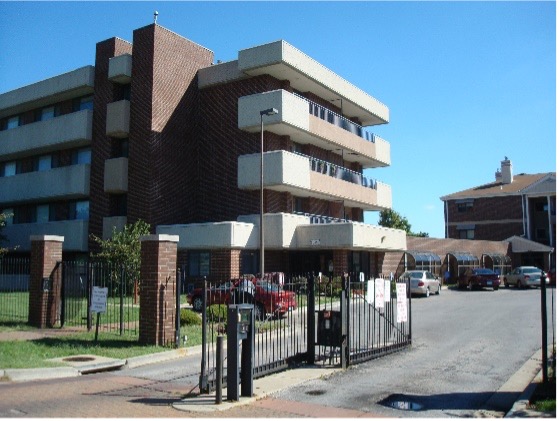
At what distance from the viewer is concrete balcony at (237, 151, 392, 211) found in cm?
3216

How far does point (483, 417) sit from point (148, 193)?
27.5 metres

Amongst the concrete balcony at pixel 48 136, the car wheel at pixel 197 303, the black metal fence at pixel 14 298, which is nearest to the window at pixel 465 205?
the concrete balcony at pixel 48 136

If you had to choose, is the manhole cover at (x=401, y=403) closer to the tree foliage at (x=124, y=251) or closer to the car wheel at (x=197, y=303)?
the car wheel at (x=197, y=303)

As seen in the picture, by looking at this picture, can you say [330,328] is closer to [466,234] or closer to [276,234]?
[276,234]

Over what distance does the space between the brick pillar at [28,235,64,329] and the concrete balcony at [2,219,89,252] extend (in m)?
18.9

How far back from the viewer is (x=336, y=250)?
3319cm

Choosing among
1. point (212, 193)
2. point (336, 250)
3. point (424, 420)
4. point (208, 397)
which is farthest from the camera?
point (212, 193)

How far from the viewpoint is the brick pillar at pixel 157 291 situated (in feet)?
46.2

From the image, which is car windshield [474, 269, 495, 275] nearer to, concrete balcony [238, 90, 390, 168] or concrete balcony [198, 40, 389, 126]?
concrete balcony [238, 90, 390, 168]

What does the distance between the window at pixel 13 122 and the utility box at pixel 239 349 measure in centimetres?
3786

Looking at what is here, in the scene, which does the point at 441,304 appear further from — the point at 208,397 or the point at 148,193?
the point at 208,397

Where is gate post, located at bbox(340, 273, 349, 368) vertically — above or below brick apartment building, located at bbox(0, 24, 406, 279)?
below

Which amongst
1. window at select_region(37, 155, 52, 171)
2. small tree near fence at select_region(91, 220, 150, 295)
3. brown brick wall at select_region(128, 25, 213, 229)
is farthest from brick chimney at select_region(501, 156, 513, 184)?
small tree near fence at select_region(91, 220, 150, 295)

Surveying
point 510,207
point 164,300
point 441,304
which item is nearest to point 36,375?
point 164,300
